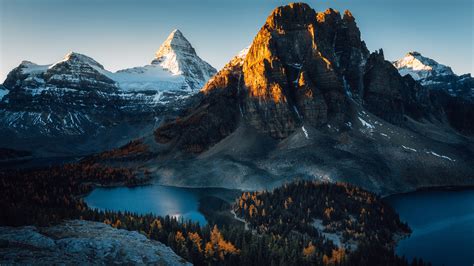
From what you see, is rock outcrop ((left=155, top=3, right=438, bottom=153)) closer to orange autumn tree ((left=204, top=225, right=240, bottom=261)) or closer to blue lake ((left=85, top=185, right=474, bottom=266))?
blue lake ((left=85, top=185, right=474, bottom=266))

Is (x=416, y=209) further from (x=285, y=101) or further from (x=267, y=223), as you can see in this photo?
(x=285, y=101)

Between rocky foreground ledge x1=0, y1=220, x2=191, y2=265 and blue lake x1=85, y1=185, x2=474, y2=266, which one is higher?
rocky foreground ledge x1=0, y1=220, x2=191, y2=265

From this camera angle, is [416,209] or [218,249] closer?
[218,249]

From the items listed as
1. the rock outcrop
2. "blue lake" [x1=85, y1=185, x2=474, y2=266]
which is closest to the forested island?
"blue lake" [x1=85, y1=185, x2=474, y2=266]

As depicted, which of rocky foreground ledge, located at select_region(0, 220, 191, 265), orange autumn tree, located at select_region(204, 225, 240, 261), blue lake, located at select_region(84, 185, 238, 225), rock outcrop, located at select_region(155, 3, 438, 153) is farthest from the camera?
rock outcrop, located at select_region(155, 3, 438, 153)

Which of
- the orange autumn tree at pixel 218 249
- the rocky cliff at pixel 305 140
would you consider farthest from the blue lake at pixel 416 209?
the orange autumn tree at pixel 218 249

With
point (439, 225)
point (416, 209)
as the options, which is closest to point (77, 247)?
point (439, 225)
